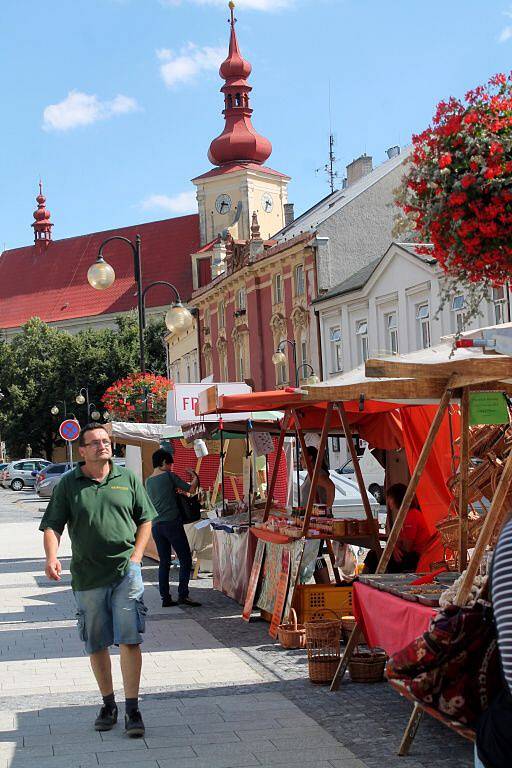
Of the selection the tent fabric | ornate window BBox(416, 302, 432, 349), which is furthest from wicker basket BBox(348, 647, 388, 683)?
ornate window BBox(416, 302, 432, 349)

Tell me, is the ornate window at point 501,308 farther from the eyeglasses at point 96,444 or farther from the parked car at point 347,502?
the eyeglasses at point 96,444

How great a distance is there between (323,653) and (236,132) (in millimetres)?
76101

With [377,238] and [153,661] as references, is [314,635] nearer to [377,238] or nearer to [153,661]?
[153,661]

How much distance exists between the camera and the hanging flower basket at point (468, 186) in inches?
264

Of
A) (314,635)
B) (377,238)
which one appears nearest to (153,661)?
(314,635)

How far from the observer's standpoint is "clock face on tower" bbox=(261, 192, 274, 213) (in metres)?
81.9

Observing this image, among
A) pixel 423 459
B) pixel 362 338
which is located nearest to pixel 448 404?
pixel 423 459

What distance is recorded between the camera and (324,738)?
696cm

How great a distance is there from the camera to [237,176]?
80.6 metres

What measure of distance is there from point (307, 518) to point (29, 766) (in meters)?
4.90

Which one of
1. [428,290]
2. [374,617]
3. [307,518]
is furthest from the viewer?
[428,290]

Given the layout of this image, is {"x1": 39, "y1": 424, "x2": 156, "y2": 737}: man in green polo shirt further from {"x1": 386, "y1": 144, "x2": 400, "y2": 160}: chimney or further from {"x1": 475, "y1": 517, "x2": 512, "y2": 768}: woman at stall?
{"x1": 386, "y1": 144, "x2": 400, "y2": 160}: chimney

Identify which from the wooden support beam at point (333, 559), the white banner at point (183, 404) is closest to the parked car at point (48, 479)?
the white banner at point (183, 404)

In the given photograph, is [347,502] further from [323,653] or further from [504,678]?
[504,678]
